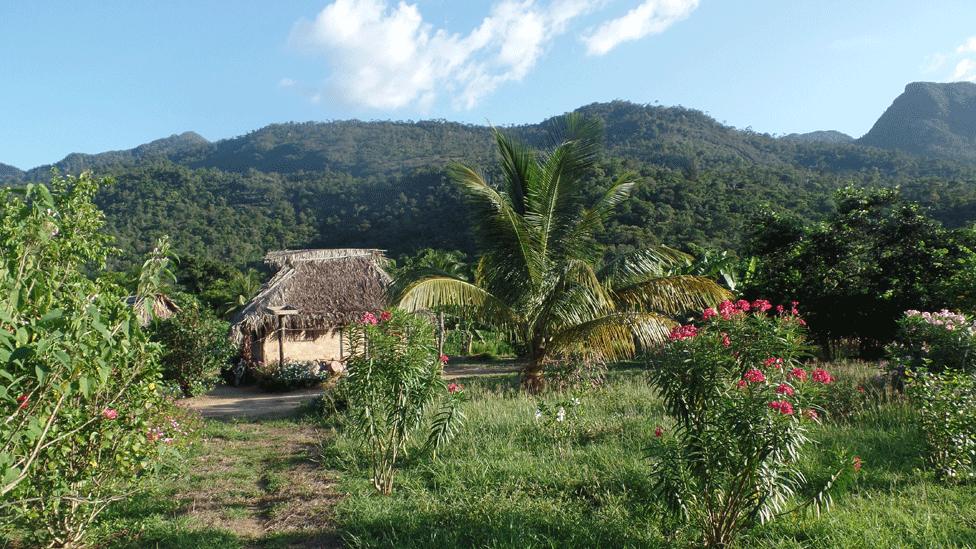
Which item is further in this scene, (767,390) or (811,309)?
(811,309)

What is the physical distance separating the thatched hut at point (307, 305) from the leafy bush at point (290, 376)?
2.05ft

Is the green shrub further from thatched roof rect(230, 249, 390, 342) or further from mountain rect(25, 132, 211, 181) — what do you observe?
mountain rect(25, 132, 211, 181)

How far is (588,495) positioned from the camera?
4.80 m

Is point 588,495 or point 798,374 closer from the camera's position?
point 798,374

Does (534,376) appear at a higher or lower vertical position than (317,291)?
lower

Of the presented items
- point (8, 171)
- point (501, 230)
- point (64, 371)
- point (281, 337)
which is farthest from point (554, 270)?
point (8, 171)

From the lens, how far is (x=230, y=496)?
18.1 ft

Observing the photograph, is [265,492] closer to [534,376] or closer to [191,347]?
[534,376]

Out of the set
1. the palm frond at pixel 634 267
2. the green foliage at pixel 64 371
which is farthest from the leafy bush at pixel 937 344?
the green foliage at pixel 64 371

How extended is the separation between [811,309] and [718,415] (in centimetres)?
1049

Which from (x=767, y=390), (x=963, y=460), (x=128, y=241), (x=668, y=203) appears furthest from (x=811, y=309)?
(x=128, y=241)

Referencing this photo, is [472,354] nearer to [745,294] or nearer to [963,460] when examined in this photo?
[745,294]

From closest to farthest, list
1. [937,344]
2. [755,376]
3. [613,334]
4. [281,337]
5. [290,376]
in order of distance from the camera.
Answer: [755,376] < [937,344] < [613,334] < [290,376] < [281,337]

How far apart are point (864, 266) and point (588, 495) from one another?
32.9 ft
